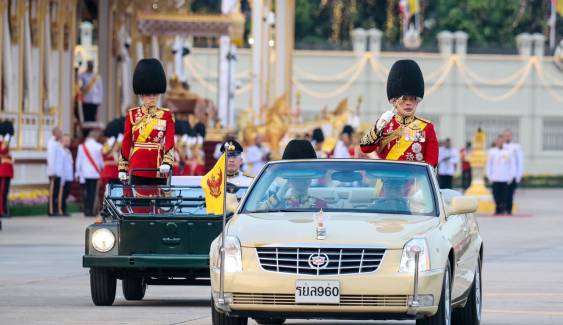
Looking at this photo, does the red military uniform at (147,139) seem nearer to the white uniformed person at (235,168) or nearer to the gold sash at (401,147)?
the white uniformed person at (235,168)

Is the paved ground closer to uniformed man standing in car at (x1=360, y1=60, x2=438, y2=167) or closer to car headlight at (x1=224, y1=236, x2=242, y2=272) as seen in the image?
uniformed man standing in car at (x1=360, y1=60, x2=438, y2=167)

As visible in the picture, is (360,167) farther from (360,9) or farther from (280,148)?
(360,9)

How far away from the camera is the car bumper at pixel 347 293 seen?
12.5 m

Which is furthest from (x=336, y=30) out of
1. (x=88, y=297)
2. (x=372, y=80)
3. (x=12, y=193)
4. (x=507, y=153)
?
(x=88, y=297)

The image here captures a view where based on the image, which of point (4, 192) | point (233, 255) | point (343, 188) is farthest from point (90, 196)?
point (233, 255)

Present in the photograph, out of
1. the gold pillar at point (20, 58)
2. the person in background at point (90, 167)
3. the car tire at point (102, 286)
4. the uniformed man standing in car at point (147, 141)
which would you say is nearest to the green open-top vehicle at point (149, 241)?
the car tire at point (102, 286)

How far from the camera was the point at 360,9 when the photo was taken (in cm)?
9131

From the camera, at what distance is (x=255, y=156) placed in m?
48.8

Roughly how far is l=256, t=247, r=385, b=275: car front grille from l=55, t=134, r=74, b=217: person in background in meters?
26.0

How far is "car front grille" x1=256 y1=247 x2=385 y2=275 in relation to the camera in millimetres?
12578

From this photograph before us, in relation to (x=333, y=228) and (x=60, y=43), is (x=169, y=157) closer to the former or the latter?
(x=333, y=228)

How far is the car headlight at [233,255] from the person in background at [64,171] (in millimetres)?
25818

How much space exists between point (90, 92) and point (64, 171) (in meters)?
5.64

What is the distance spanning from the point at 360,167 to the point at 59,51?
29.5m
